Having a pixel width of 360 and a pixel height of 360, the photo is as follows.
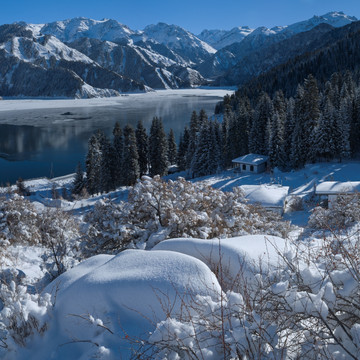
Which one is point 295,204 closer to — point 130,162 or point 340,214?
point 340,214

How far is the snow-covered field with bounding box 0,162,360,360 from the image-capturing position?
2.70m

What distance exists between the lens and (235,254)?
4.57 m

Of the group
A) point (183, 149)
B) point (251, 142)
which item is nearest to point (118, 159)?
point (183, 149)

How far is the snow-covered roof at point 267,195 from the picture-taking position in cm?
1811

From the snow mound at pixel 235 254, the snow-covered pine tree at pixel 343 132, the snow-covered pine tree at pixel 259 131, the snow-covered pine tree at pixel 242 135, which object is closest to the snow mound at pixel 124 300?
the snow mound at pixel 235 254

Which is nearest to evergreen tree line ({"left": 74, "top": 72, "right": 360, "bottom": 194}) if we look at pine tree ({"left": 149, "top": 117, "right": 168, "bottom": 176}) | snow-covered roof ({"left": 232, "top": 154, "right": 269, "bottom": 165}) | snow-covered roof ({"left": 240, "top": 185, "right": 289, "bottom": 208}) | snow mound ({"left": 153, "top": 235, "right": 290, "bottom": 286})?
pine tree ({"left": 149, "top": 117, "right": 168, "bottom": 176})

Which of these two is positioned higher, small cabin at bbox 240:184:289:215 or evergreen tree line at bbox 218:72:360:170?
evergreen tree line at bbox 218:72:360:170

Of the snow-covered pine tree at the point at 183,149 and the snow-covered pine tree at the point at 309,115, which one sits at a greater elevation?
the snow-covered pine tree at the point at 309,115

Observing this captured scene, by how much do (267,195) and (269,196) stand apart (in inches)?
8.0

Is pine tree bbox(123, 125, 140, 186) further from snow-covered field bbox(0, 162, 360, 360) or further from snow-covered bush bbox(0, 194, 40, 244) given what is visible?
snow-covered field bbox(0, 162, 360, 360)

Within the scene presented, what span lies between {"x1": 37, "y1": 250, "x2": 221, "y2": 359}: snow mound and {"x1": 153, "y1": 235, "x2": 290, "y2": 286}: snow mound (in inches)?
24.7

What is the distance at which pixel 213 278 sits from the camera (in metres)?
3.73

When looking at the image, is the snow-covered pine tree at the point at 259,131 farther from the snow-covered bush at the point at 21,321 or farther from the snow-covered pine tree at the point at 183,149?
the snow-covered bush at the point at 21,321

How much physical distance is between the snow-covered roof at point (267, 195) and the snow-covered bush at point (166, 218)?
26.8ft
